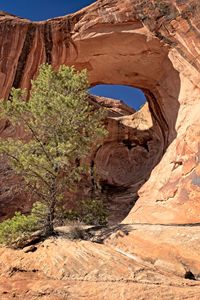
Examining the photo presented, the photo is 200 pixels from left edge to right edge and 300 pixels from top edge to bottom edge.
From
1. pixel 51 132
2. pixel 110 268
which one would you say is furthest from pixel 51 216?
pixel 110 268

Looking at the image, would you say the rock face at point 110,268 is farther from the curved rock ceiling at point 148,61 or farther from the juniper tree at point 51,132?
the curved rock ceiling at point 148,61

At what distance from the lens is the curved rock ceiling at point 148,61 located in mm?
11094

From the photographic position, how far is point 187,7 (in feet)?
40.7

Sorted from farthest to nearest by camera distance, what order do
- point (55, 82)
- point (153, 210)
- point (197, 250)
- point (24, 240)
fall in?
1. point (153, 210)
2. point (55, 82)
3. point (24, 240)
4. point (197, 250)

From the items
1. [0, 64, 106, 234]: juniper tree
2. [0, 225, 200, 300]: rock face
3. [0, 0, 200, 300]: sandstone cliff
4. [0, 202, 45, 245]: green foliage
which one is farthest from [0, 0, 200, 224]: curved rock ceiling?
[0, 202, 45, 245]: green foliage

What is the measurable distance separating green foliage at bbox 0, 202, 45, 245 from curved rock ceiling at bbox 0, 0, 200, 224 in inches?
142

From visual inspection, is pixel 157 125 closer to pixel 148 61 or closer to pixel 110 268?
pixel 148 61

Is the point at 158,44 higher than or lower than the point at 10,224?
higher

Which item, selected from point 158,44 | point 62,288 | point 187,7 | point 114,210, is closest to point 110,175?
point 114,210

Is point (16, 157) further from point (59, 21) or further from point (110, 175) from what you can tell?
point (110, 175)

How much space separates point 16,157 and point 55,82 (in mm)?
2423

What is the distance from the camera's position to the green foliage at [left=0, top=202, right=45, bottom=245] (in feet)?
25.8

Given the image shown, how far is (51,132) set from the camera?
937 centimetres

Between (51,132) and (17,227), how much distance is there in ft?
9.12
